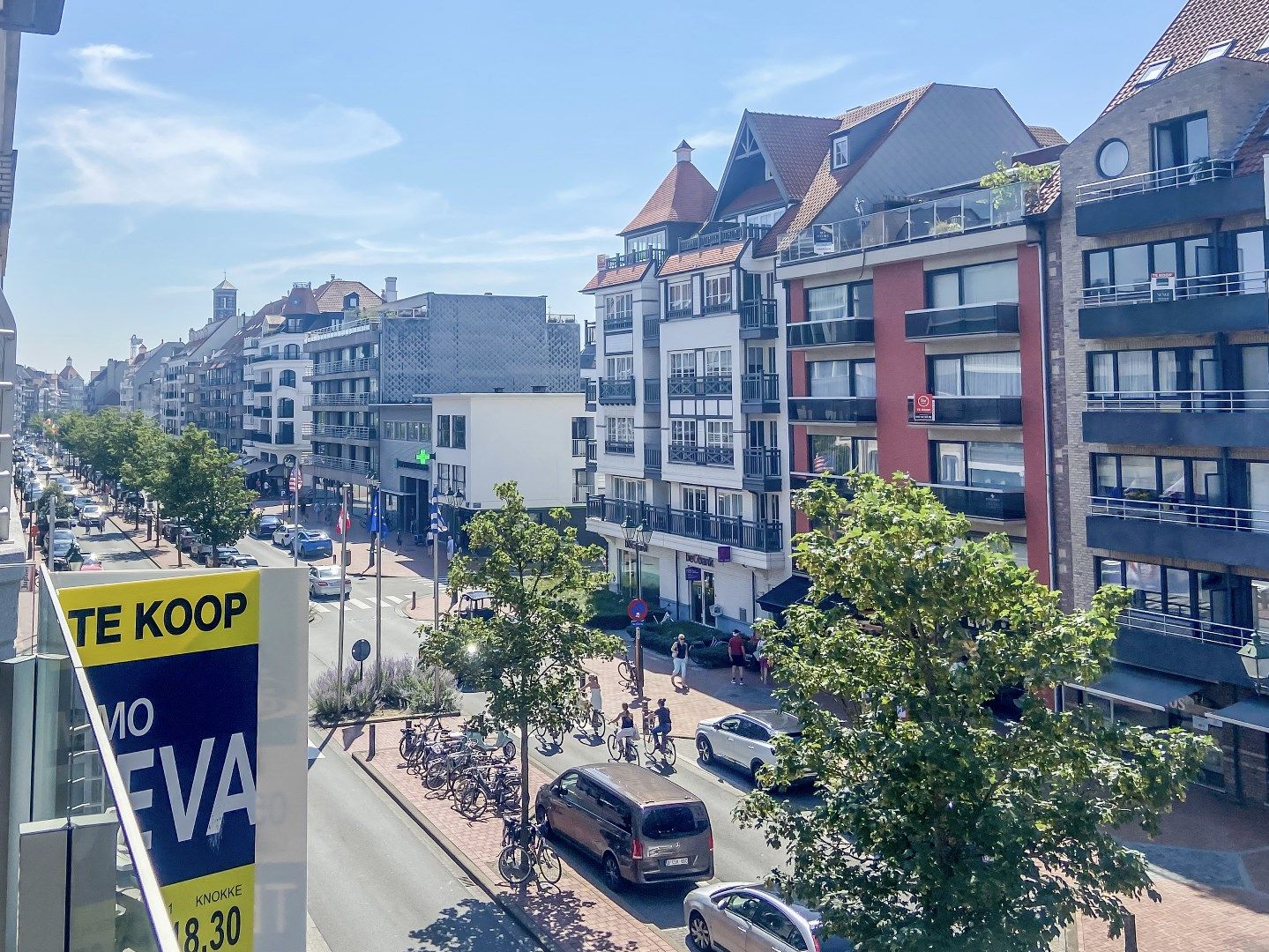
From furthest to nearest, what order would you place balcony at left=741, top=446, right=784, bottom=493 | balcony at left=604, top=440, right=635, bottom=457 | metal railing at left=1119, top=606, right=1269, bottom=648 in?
balcony at left=604, top=440, right=635, bottom=457
balcony at left=741, top=446, right=784, bottom=493
metal railing at left=1119, top=606, right=1269, bottom=648

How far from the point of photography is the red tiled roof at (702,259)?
136 feet

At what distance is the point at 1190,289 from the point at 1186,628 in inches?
299

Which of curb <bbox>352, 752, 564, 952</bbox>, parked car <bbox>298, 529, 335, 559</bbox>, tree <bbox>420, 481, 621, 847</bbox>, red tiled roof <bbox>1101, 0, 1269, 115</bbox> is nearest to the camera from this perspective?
curb <bbox>352, 752, 564, 952</bbox>

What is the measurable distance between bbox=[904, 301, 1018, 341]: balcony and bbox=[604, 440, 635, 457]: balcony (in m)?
18.6

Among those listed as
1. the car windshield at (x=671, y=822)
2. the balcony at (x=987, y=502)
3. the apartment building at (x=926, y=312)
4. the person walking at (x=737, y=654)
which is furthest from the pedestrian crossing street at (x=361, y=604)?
the car windshield at (x=671, y=822)

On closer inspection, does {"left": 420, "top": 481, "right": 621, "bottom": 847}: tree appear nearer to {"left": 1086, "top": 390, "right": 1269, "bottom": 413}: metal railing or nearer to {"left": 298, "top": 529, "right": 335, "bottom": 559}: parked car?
{"left": 1086, "top": 390, "right": 1269, "bottom": 413}: metal railing

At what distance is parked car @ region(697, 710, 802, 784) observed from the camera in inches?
1005

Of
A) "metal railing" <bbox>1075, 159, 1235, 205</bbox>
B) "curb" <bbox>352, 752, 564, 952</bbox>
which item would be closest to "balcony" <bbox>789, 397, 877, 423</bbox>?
"metal railing" <bbox>1075, 159, 1235, 205</bbox>

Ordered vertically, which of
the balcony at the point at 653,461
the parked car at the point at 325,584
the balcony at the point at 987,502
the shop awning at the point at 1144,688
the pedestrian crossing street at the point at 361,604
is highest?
the balcony at the point at 653,461

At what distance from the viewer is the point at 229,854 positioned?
7.52 meters

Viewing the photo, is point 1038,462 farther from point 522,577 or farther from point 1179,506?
point 522,577

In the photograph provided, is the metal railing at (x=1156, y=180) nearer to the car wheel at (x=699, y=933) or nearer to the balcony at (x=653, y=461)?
the car wheel at (x=699, y=933)

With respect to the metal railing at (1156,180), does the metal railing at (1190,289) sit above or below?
below

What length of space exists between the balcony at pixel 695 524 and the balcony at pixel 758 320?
678cm
